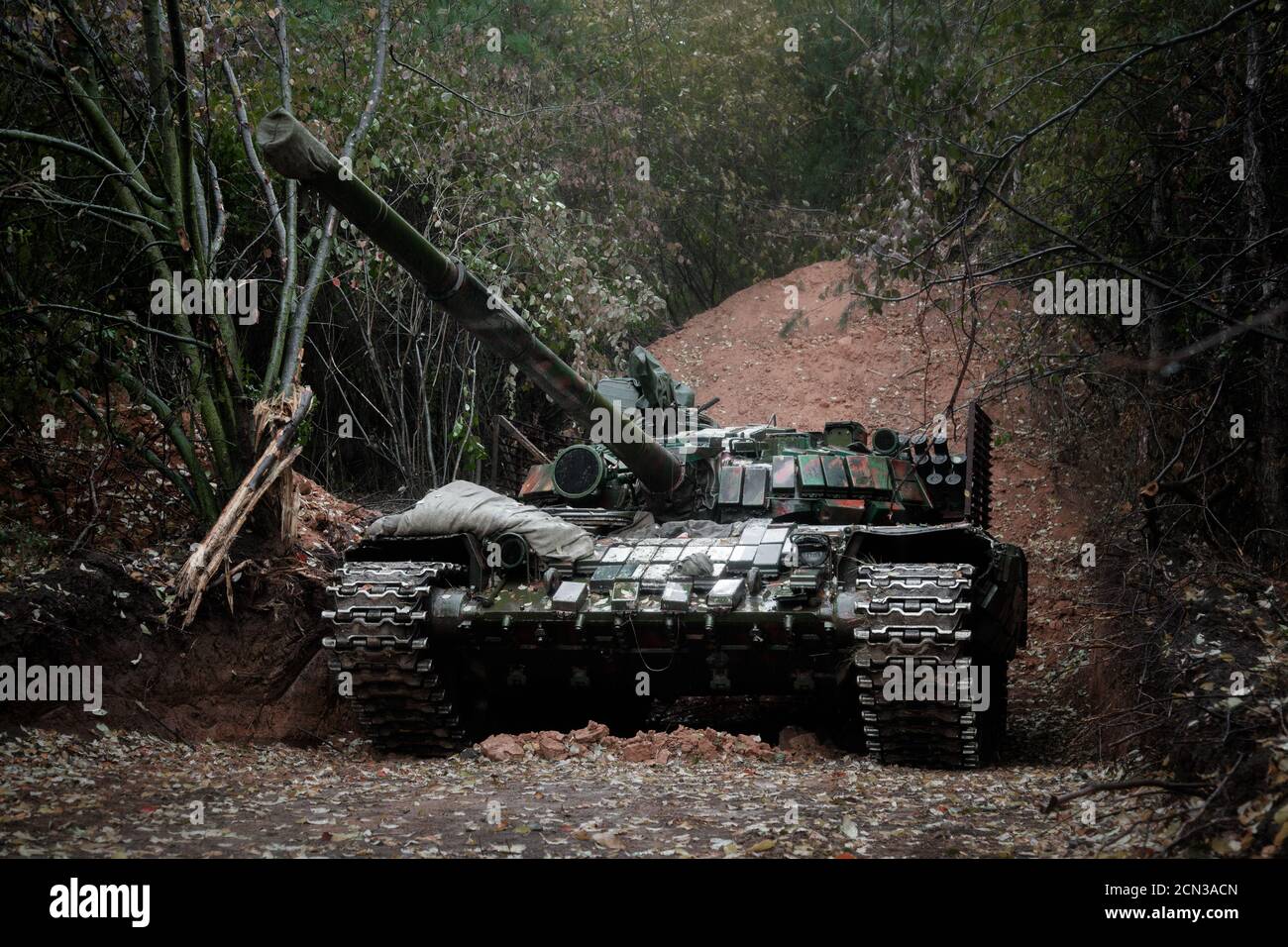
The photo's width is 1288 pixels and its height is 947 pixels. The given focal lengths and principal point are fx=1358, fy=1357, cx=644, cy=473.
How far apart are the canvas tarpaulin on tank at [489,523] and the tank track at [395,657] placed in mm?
311

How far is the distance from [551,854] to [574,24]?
19.7m

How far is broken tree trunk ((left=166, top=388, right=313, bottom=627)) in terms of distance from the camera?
1094 centimetres

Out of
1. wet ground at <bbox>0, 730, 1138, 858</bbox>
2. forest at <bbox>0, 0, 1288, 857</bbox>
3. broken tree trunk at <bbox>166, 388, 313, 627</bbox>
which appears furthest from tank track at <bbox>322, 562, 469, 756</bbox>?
broken tree trunk at <bbox>166, 388, 313, 627</bbox>

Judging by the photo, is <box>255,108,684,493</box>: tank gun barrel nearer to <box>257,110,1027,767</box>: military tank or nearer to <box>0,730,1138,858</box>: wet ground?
<box>257,110,1027,767</box>: military tank

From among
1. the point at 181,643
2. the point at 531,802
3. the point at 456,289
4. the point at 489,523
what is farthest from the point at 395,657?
the point at 181,643

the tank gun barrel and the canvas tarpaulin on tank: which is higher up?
the tank gun barrel

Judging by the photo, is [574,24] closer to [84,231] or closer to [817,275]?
[817,275]

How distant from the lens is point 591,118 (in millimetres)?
21750

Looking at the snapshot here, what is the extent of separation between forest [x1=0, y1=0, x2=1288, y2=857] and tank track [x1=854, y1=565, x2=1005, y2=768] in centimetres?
38

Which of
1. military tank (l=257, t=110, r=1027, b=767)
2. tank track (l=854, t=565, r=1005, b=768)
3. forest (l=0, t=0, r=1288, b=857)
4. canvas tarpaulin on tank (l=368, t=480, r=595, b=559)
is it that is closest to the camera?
tank track (l=854, t=565, r=1005, b=768)

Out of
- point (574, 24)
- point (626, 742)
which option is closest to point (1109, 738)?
point (626, 742)

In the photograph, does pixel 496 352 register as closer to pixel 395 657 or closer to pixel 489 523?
pixel 489 523

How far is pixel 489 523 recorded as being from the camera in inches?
391

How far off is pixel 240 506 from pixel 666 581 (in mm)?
4170
